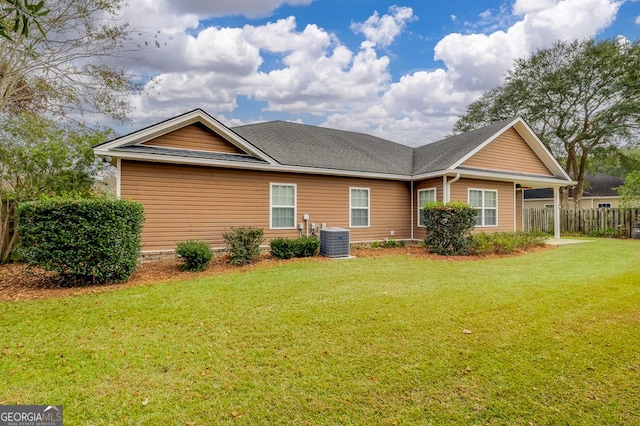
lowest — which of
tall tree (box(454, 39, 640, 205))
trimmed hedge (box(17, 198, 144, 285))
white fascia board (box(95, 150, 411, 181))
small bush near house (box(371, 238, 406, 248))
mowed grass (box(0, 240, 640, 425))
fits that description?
mowed grass (box(0, 240, 640, 425))

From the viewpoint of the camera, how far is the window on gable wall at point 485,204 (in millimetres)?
13273

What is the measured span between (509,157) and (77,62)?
16.8m

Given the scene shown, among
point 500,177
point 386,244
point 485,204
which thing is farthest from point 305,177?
point 500,177

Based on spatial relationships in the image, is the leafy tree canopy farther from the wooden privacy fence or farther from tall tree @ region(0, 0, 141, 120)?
tall tree @ region(0, 0, 141, 120)

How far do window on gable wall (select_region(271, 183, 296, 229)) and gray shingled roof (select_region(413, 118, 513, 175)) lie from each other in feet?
18.1

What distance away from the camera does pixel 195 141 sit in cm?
954

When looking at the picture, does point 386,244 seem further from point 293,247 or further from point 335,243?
point 293,247

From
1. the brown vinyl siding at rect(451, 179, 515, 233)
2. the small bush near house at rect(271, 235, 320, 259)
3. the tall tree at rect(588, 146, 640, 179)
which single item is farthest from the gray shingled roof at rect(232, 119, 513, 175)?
the tall tree at rect(588, 146, 640, 179)

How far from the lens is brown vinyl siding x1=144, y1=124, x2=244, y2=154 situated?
30.1 ft

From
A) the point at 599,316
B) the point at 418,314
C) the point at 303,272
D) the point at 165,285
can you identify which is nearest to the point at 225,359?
the point at 418,314

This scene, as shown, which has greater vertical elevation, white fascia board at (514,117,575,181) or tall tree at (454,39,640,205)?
tall tree at (454,39,640,205)

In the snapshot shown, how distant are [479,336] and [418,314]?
890 mm

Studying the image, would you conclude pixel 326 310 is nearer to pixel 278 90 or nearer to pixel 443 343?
pixel 443 343

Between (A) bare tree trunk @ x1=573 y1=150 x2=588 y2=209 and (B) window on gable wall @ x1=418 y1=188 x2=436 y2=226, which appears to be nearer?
(B) window on gable wall @ x1=418 y1=188 x2=436 y2=226
